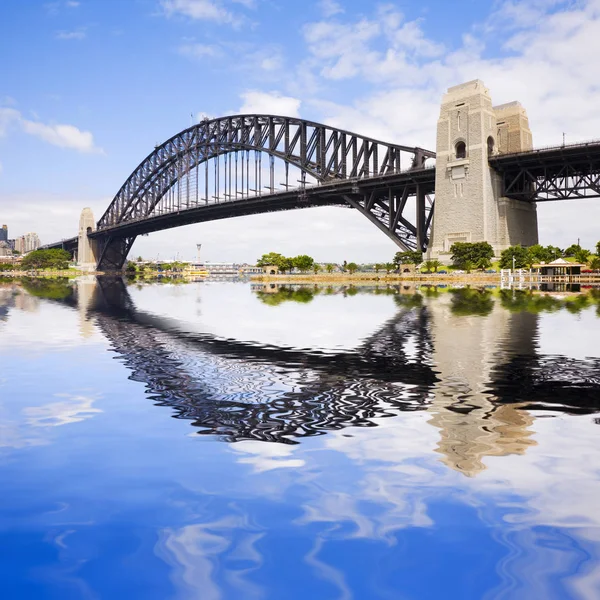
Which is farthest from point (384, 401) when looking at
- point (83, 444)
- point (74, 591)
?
point (74, 591)

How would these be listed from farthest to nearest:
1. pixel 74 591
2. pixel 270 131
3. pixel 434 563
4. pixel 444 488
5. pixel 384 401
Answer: pixel 270 131 < pixel 384 401 < pixel 444 488 < pixel 434 563 < pixel 74 591

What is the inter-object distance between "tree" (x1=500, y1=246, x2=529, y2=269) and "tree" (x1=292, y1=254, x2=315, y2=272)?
6695cm

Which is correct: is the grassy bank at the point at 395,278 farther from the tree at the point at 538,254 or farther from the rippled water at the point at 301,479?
the rippled water at the point at 301,479

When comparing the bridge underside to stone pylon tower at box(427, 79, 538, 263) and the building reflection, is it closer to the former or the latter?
stone pylon tower at box(427, 79, 538, 263)

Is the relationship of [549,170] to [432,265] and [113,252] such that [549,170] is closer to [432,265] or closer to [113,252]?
[432,265]

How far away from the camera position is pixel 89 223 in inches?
7347

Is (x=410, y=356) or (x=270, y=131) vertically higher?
(x=270, y=131)

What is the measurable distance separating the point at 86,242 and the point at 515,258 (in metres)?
142

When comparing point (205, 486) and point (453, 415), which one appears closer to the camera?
point (205, 486)

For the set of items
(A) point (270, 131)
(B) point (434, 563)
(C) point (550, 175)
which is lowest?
(B) point (434, 563)

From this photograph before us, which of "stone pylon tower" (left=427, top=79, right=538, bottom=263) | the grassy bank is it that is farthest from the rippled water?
"stone pylon tower" (left=427, top=79, right=538, bottom=263)

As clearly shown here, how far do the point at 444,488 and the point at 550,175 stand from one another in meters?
82.8

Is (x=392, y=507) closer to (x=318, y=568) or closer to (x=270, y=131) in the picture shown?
(x=318, y=568)

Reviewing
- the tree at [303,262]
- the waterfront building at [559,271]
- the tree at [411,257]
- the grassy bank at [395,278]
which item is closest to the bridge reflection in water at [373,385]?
the waterfront building at [559,271]
